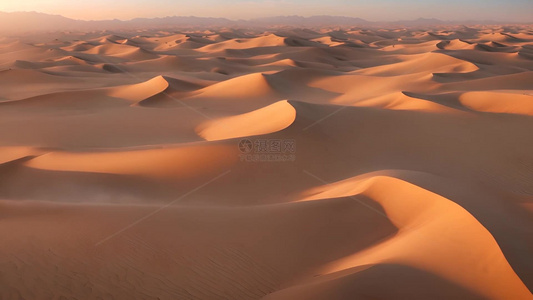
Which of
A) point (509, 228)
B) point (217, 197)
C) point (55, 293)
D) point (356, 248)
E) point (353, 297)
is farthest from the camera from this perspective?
point (217, 197)

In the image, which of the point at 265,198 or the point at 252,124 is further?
the point at 252,124

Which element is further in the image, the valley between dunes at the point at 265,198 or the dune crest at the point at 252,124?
the dune crest at the point at 252,124

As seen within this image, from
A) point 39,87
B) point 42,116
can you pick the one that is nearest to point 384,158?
point 42,116

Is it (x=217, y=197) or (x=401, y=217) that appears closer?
(x=401, y=217)

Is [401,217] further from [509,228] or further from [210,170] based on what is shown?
[210,170]

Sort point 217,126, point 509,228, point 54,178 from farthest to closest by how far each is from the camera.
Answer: point 217,126 → point 54,178 → point 509,228

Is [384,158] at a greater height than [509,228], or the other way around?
[509,228]

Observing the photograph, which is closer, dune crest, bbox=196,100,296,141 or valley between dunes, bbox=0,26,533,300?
valley between dunes, bbox=0,26,533,300
